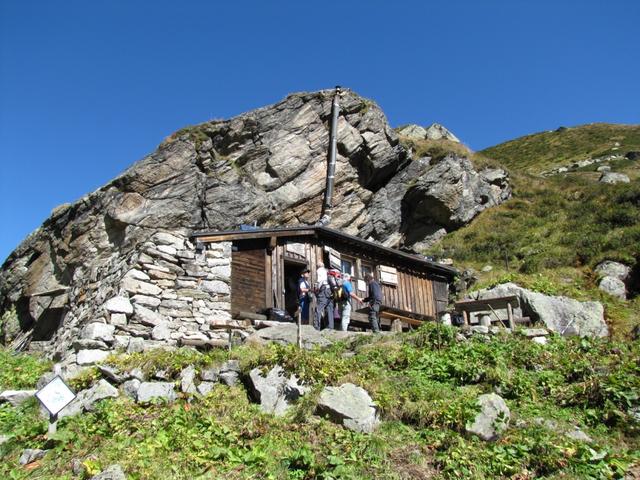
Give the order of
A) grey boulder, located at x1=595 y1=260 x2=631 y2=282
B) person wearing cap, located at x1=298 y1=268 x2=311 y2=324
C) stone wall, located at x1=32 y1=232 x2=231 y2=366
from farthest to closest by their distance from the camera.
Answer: grey boulder, located at x1=595 y1=260 x2=631 y2=282 < person wearing cap, located at x1=298 y1=268 x2=311 y2=324 < stone wall, located at x1=32 y1=232 x2=231 y2=366

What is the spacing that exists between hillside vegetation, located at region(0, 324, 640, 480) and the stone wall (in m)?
2.41

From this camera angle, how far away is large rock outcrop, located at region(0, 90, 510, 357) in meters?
26.2

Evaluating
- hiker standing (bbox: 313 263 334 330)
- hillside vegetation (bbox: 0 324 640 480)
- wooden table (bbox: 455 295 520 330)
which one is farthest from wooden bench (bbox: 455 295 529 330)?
hiker standing (bbox: 313 263 334 330)

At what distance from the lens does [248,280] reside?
16.5 m

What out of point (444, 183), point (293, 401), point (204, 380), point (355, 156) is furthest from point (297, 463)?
point (444, 183)

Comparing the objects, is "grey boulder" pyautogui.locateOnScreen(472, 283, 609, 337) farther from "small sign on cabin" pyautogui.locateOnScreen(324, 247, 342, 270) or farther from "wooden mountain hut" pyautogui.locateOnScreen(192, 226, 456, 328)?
"small sign on cabin" pyautogui.locateOnScreen(324, 247, 342, 270)

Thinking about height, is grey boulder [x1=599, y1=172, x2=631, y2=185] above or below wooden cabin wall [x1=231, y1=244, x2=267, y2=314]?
above

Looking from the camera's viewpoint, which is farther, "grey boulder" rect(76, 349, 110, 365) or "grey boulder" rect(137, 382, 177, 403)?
"grey boulder" rect(76, 349, 110, 365)

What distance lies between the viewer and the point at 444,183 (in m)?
34.5

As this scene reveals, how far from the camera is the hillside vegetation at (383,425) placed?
23.2 feet

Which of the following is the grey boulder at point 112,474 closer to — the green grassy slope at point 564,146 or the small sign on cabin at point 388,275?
the small sign on cabin at point 388,275

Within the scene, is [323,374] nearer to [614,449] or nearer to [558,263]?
[614,449]

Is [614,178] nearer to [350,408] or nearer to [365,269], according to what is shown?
[365,269]

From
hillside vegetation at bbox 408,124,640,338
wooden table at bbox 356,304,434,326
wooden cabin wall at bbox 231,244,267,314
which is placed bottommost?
wooden table at bbox 356,304,434,326
